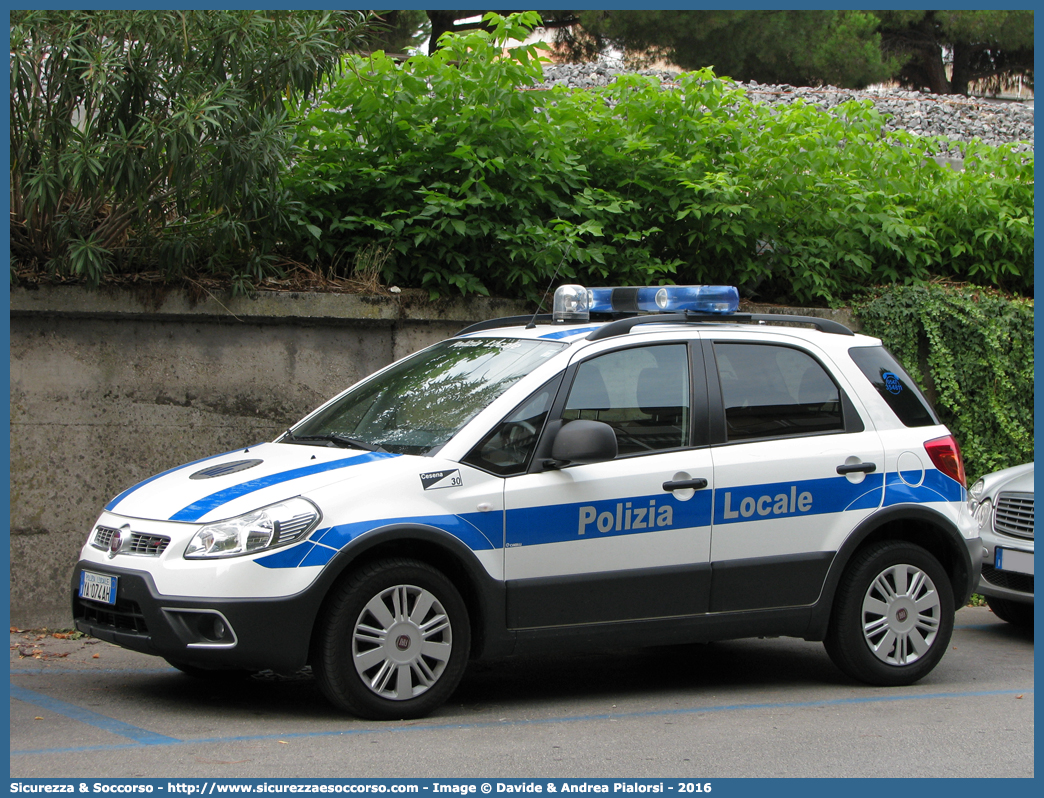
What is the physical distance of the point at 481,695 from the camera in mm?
5887

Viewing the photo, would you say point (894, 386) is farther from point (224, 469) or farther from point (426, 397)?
point (224, 469)

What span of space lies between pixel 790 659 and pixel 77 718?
4116mm

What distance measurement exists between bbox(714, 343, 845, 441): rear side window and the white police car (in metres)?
0.01

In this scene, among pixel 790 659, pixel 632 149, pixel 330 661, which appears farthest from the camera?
pixel 632 149

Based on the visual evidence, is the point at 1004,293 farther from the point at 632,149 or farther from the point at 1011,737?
the point at 1011,737

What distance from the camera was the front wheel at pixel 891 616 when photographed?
605 cm

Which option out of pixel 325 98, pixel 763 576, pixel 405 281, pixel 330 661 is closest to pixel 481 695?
pixel 330 661

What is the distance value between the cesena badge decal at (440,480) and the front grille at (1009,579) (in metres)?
4.38

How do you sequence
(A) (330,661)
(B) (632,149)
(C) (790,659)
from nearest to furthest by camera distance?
(A) (330,661) → (C) (790,659) → (B) (632,149)

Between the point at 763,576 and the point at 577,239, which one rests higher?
the point at 577,239

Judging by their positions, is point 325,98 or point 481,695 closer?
point 481,695

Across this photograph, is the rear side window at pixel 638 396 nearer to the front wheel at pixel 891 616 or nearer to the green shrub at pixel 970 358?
the front wheel at pixel 891 616

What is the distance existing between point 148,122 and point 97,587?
3.19 m

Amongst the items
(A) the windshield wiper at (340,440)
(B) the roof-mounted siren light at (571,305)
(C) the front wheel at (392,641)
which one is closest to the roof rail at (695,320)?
(B) the roof-mounted siren light at (571,305)
